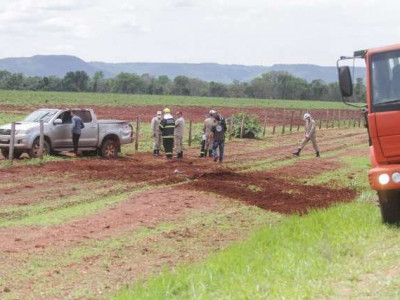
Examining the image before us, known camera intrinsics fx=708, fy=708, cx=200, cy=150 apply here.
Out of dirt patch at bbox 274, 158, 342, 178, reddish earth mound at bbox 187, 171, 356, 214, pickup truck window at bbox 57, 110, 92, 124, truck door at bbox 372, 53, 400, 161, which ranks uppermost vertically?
truck door at bbox 372, 53, 400, 161

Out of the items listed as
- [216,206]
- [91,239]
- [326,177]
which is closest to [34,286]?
[91,239]

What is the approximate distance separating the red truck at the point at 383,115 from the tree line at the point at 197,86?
14047 cm

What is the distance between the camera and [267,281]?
7.10 meters

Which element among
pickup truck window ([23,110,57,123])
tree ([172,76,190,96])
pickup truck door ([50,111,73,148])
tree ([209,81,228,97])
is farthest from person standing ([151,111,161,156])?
tree ([209,81,228,97])

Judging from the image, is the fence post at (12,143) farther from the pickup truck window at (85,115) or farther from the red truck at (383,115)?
the red truck at (383,115)

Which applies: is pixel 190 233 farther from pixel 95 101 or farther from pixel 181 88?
pixel 181 88

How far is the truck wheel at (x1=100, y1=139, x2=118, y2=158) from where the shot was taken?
78.2ft

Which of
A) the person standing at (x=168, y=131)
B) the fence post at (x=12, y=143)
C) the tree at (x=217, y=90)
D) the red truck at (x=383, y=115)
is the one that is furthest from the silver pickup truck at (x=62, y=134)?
the tree at (x=217, y=90)

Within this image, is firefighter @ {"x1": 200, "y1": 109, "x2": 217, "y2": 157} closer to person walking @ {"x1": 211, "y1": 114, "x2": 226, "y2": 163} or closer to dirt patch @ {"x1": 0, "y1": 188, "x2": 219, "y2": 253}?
person walking @ {"x1": 211, "y1": 114, "x2": 226, "y2": 163}

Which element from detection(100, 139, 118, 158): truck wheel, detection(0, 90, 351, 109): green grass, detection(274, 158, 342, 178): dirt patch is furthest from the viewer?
detection(0, 90, 351, 109): green grass

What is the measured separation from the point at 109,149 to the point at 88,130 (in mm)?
1127

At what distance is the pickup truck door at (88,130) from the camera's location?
76.3 feet

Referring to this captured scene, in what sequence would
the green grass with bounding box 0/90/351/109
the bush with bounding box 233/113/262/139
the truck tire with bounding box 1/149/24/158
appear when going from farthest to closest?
1. the green grass with bounding box 0/90/351/109
2. the bush with bounding box 233/113/262/139
3. the truck tire with bounding box 1/149/24/158

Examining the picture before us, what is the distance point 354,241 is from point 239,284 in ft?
7.31
